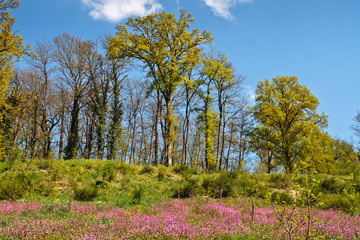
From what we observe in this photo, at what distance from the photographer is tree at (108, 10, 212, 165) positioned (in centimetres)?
2103

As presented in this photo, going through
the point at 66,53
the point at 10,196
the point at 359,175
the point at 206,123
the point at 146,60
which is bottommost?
the point at 10,196

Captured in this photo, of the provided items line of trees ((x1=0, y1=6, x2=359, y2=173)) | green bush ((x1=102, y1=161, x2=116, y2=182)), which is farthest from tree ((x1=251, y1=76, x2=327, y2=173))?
green bush ((x1=102, y1=161, x2=116, y2=182))

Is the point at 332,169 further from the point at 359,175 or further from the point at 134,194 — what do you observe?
the point at 134,194

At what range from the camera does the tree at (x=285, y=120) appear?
78.9 ft

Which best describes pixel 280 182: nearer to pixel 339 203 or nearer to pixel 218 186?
pixel 218 186

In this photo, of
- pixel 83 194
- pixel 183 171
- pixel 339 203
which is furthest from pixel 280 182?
pixel 83 194

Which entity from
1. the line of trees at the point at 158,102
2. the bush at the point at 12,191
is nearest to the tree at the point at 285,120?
the line of trees at the point at 158,102

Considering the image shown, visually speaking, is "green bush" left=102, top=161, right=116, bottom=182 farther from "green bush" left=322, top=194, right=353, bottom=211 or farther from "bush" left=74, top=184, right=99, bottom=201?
"green bush" left=322, top=194, right=353, bottom=211

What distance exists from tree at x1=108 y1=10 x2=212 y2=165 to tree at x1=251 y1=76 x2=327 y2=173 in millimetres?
9976

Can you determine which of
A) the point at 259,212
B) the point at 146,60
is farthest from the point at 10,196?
the point at 146,60

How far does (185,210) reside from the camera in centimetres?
833

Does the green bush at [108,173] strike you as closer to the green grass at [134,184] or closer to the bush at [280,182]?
the green grass at [134,184]

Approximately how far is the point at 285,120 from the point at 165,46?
49.7 feet

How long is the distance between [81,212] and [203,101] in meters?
23.7
